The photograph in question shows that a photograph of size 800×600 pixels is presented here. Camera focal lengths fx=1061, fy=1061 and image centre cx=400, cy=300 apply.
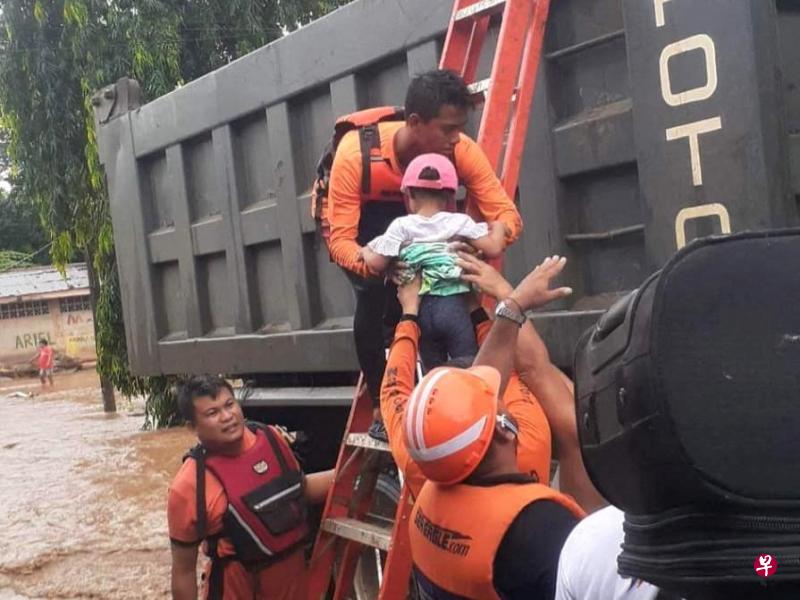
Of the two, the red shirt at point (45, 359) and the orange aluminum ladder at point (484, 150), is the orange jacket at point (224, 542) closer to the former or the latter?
the orange aluminum ladder at point (484, 150)

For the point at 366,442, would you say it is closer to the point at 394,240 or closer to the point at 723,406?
the point at 394,240

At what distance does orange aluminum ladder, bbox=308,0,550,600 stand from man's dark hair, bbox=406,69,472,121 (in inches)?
5.0

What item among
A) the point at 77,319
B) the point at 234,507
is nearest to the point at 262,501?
the point at 234,507

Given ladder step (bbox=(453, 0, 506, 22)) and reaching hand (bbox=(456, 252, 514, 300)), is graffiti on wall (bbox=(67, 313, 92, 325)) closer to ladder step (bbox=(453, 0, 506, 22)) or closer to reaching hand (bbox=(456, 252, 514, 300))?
ladder step (bbox=(453, 0, 506, 22))

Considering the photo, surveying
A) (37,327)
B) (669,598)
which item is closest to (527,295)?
(669,598)

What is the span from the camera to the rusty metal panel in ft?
8.35

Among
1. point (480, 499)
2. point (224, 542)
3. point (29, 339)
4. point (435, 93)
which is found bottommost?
point (29, 339)

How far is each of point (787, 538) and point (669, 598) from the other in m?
0.27

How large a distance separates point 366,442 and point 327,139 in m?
1.38

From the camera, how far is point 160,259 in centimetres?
550

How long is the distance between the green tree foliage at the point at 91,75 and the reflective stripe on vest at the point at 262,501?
30.3 ft

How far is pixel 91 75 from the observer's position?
42.4 feet

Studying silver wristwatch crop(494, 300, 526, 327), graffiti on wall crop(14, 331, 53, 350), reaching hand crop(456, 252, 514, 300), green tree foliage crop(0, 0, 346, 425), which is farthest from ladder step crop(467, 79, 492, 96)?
graffiti on wall crop(14, 331, 53, 350)

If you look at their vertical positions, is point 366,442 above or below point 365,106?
below
